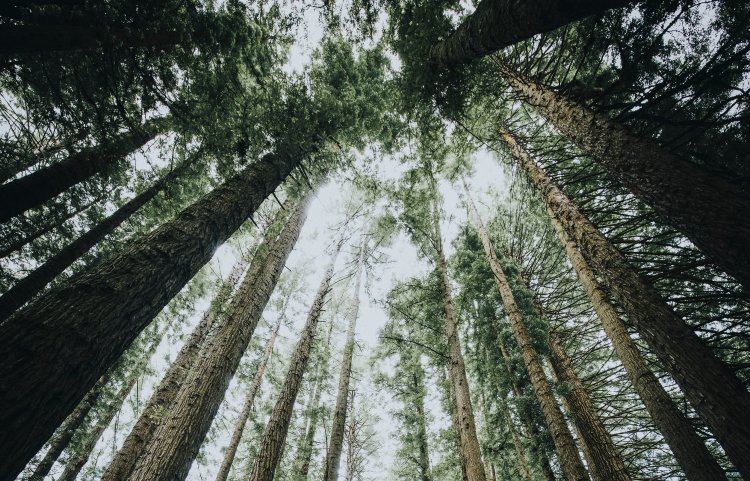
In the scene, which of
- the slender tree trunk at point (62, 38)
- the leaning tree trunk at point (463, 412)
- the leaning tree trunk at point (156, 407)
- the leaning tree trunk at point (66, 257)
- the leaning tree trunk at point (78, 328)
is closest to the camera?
the leaning tree trunk at point (78, 328)

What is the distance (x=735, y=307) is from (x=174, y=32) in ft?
33.2

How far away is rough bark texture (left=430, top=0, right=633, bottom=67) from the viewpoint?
108 inches

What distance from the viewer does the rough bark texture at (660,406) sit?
11.0ft

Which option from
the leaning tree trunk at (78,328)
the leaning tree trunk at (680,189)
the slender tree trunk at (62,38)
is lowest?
the leaning tree trunk at (78,328)

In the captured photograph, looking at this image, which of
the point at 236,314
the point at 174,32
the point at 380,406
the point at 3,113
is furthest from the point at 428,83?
the point at 380,406

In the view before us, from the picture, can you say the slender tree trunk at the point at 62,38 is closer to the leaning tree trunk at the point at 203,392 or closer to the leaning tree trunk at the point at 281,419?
the leaning tree trunk at the point at 203,392

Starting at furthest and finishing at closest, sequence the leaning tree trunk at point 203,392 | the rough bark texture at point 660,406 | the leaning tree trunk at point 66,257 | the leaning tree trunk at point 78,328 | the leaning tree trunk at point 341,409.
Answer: the leaning tree trunk at point 341,409
the leaning tree trunk at point 66,257
the leaning tree trunk at point 203,392
the rough bark texture at point 660,406
the leaning tree trunk at point 78,328

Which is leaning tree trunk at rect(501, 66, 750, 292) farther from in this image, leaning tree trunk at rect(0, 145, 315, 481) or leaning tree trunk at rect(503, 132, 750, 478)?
leaning tree trunk at rect(0, 145, 315, 481)

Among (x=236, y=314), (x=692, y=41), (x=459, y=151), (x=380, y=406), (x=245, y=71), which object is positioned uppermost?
(x=459, y=151)

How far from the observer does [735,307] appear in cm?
541

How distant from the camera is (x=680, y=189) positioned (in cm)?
248

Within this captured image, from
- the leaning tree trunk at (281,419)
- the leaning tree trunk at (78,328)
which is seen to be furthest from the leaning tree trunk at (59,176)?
the leaning tree trunk at (281,419)

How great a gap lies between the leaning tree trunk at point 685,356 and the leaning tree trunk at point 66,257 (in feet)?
25.3

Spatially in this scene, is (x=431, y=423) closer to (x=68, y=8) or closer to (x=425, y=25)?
(x=425, y=25)
